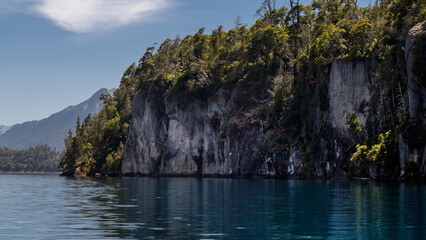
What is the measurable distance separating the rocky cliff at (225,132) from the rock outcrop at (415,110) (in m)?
17.8

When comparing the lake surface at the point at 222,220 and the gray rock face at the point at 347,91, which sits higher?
the gray rock face at the point at 347,91

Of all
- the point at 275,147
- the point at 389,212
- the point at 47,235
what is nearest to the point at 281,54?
the point at 275,147

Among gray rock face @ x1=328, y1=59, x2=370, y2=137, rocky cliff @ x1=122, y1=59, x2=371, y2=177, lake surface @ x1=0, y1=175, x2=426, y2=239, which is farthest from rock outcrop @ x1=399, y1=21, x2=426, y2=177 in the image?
lake surface @ x1=0, y1=175, x2=426, y2=239

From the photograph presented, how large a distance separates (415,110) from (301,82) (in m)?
34.0

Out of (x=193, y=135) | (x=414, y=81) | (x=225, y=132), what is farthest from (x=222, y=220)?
(x=193, y=135)

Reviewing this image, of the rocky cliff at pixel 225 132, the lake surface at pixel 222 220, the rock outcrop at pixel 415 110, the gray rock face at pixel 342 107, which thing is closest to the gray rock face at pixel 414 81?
the rock outcrop at pixel 415 110

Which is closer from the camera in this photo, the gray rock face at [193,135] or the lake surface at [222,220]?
the lake surface at [222,220]

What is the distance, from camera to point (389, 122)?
2571 inches

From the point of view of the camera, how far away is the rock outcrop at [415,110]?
5425 cm

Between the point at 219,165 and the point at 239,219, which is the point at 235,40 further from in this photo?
the point at 239,219

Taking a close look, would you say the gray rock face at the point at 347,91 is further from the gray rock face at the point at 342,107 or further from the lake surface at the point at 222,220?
the lake surface at the point at 222,220

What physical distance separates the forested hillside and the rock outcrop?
0.16 m

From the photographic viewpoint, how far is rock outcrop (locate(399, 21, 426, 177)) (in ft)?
178

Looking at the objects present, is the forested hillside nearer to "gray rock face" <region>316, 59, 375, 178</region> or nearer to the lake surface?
"gray rock face" <region>316, 59, 375, 178</region>
